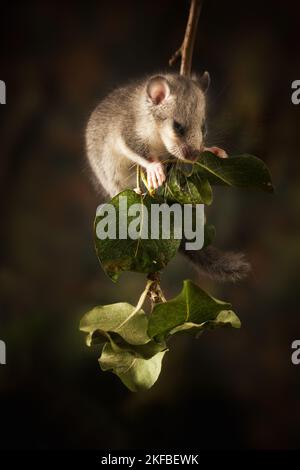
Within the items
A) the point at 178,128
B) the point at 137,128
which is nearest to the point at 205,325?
the point at 178,128

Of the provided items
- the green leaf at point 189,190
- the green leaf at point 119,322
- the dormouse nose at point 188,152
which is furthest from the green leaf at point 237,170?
the green leaf at point 119,322

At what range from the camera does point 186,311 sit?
0.74m

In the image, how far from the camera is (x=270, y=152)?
138 centimetres

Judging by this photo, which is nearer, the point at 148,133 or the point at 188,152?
the point at 188,152

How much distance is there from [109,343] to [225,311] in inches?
6.9

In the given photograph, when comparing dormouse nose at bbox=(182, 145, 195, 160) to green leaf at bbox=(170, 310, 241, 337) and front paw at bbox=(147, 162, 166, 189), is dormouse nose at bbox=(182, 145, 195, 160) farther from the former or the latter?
green leaf at bbox=(170, 310, 241, 337)

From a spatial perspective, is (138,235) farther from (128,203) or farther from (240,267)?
(240,267)

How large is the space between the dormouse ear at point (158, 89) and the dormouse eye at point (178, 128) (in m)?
0.06

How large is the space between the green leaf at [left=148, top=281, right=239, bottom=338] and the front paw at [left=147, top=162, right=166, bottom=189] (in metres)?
0.19

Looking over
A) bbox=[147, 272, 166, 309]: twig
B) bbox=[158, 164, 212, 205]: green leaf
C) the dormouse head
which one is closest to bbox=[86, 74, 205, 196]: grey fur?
the dormouse head

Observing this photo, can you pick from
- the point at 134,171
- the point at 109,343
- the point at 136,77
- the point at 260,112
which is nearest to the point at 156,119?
the point at 134,171

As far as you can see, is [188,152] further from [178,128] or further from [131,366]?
[131,366]

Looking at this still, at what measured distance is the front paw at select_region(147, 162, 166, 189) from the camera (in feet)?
2.76

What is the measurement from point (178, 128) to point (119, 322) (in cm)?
38
